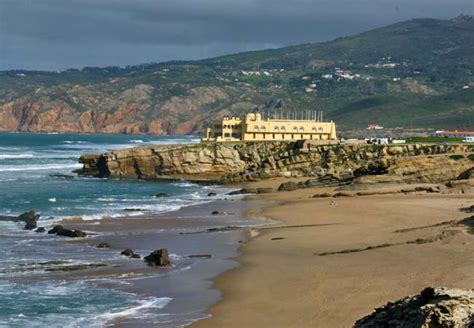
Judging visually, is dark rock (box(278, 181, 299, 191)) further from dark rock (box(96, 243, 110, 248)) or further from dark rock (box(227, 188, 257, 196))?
dark rock (box(96, 243, 110, 248))

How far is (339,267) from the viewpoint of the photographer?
29.3 metres

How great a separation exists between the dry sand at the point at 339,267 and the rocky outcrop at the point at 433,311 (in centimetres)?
837

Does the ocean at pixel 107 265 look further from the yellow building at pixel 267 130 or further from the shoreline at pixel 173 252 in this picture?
the yellow building at pixel 267 130

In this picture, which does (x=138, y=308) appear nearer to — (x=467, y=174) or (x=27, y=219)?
(x=27, y=219)

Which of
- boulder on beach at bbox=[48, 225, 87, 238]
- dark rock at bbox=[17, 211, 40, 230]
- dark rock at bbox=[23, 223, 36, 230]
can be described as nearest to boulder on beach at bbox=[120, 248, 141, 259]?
boulder on beach at bbox=[48, 225, 87, 238]

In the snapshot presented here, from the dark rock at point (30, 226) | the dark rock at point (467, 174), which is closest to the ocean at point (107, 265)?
the dark rock at point (30, 226)

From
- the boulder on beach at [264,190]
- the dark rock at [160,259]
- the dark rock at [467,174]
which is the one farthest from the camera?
the boulder on beach at [264,190]

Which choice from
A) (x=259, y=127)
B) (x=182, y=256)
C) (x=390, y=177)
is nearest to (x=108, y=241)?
(x=182, y=256)

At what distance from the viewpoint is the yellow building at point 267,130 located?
10081 cm

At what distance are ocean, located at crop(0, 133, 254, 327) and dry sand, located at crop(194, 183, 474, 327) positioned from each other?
1.36 metres

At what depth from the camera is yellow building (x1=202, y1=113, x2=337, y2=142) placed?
100812 millimetres

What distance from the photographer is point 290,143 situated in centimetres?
9312

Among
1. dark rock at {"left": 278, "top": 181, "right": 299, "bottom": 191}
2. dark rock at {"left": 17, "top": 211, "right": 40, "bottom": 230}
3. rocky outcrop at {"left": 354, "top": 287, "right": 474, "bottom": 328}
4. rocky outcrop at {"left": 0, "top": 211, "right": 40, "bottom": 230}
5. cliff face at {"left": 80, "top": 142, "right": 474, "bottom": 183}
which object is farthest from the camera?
cliff face at {"left": 80, "top": 142, "right": 474, "bottom": 183}

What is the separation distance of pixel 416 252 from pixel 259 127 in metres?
71.6
